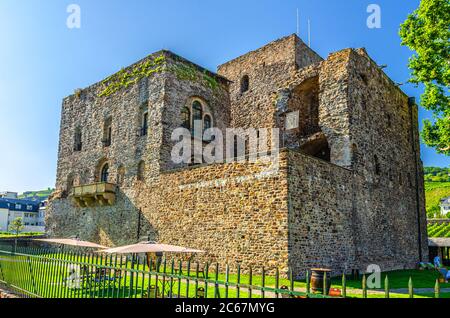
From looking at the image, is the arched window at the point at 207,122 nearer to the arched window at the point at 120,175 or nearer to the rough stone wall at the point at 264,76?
the rough stone wall at the point at 264,76

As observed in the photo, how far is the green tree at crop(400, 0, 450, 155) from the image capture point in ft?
53.9

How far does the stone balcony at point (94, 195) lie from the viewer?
23.0 m

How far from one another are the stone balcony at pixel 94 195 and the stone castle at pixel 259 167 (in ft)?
0.25

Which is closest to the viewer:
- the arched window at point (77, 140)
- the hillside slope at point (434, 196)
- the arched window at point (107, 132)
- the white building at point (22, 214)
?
the arched window at point (107, 132)

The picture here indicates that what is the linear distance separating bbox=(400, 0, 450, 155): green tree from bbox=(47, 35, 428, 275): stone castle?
2866 mm

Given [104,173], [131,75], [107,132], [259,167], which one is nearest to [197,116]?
[131,75]

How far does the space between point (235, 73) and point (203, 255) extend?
15.3 m

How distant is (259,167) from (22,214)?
7474cm

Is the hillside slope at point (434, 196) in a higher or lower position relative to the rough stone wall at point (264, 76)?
lower

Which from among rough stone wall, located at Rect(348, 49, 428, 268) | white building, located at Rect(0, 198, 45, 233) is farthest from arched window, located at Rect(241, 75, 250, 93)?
white building, located at Rect(0, 198, 45, 233)

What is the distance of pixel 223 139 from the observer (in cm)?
2509

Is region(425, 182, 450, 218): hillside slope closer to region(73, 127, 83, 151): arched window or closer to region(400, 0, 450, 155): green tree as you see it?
region(400, 0, 450, 155): green tree

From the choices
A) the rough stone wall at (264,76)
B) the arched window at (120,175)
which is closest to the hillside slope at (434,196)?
the rough stone wall at (264,76)
